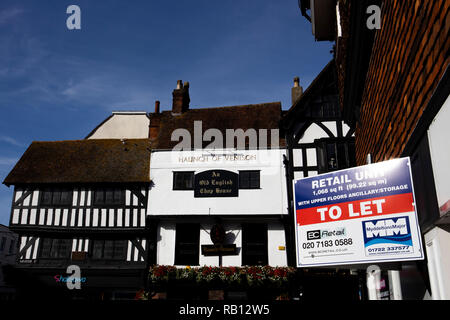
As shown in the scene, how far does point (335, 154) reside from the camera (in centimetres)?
1775

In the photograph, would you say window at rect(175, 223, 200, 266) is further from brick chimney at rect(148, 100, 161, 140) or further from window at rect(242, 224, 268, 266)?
brick chimney at rect(148, 100, 161, 140)

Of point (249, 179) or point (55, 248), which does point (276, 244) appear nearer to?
point (249, 179)

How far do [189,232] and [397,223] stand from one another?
16.5m

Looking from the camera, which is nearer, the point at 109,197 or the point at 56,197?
the point at 109,197

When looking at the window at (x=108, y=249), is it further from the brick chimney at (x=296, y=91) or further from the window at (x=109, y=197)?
the brick chimney at (x=296, y=91)

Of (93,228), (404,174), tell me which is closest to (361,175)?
(404,174)

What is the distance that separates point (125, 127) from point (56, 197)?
8793 millimetres

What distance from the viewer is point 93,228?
19.8 meters

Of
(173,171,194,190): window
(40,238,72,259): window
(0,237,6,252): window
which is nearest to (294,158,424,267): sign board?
(173,171,194,190): window

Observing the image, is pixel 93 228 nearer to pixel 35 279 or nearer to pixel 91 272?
pixel 91 272

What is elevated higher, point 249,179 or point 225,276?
point 249,179

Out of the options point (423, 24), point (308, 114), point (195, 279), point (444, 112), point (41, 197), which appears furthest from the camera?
point (41, 197)

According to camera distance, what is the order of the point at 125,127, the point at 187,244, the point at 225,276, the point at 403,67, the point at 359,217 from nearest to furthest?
the point at 359,217 < the point at 403,67 < the point at 225,276 < the point at 187,244 < the point at 125,127

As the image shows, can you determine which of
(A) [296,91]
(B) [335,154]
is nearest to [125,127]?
(A) [296,91]
